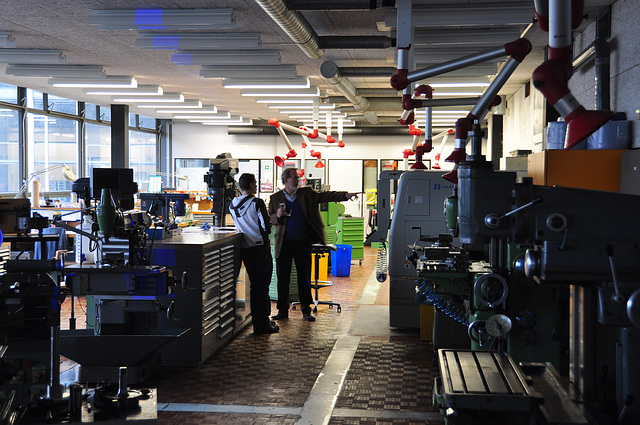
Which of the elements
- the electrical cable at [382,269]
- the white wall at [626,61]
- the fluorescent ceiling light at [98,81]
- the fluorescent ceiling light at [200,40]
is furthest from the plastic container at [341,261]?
the white wall at [626,61]

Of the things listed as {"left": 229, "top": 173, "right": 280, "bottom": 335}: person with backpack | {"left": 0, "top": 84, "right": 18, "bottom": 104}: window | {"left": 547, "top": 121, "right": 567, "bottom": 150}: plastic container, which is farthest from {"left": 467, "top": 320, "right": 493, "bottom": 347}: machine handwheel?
{"left": 0, "top": 84, "right": 18, "bottom": 104}: window

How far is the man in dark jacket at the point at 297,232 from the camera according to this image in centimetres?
696

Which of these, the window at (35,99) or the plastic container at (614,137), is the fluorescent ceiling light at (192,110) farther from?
the plastic container at (614,137)

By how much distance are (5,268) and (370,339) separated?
4.11m

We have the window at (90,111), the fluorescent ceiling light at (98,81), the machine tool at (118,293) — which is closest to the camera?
the machine tool at (118,293)

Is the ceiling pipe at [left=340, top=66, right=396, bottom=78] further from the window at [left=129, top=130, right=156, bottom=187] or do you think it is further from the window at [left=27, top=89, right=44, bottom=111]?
the window at [left=129, top=130, right=156, bottom=187]

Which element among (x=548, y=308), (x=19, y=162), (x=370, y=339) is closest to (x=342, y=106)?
(x=19, y=162)

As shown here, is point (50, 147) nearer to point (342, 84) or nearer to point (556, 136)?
point (342, 84)

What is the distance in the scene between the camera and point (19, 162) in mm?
11094

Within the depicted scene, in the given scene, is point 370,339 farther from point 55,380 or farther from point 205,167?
point 205,167

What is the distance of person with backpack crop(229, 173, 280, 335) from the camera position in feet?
20.6

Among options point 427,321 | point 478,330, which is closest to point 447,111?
point 427,321

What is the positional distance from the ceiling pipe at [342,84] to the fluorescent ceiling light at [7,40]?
341 centimetres

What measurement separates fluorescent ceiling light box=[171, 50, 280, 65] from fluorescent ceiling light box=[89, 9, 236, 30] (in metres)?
1.46
